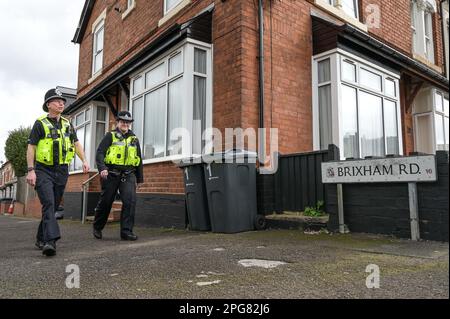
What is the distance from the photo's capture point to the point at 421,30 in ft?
40.1

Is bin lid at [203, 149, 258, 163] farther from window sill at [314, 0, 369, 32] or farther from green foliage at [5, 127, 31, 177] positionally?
green foliage at [5, 127, 31, 177]

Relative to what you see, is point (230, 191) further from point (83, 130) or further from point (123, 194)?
point (83, 130)

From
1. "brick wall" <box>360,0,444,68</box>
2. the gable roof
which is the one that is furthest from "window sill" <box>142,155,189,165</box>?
the gable roof

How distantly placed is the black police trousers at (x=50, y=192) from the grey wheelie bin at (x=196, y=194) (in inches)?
76.4

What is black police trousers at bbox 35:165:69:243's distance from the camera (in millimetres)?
4324

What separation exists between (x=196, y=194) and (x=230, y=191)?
70 cm

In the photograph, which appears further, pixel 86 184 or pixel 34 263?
pixel 86 184

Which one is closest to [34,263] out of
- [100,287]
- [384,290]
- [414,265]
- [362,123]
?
[100,287]

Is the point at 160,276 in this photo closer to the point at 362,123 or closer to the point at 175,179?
the point at 175,179

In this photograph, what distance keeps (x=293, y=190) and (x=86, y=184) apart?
6731 mm

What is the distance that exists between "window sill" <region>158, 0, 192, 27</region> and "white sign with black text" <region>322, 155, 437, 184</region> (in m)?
5.13

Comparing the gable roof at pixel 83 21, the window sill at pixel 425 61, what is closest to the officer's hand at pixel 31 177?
the window sill at pixel 425 61

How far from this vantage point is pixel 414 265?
3324 mm

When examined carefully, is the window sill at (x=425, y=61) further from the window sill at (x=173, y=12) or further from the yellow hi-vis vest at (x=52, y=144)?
the yellow hi-vis vest at (x=52, y=144)
